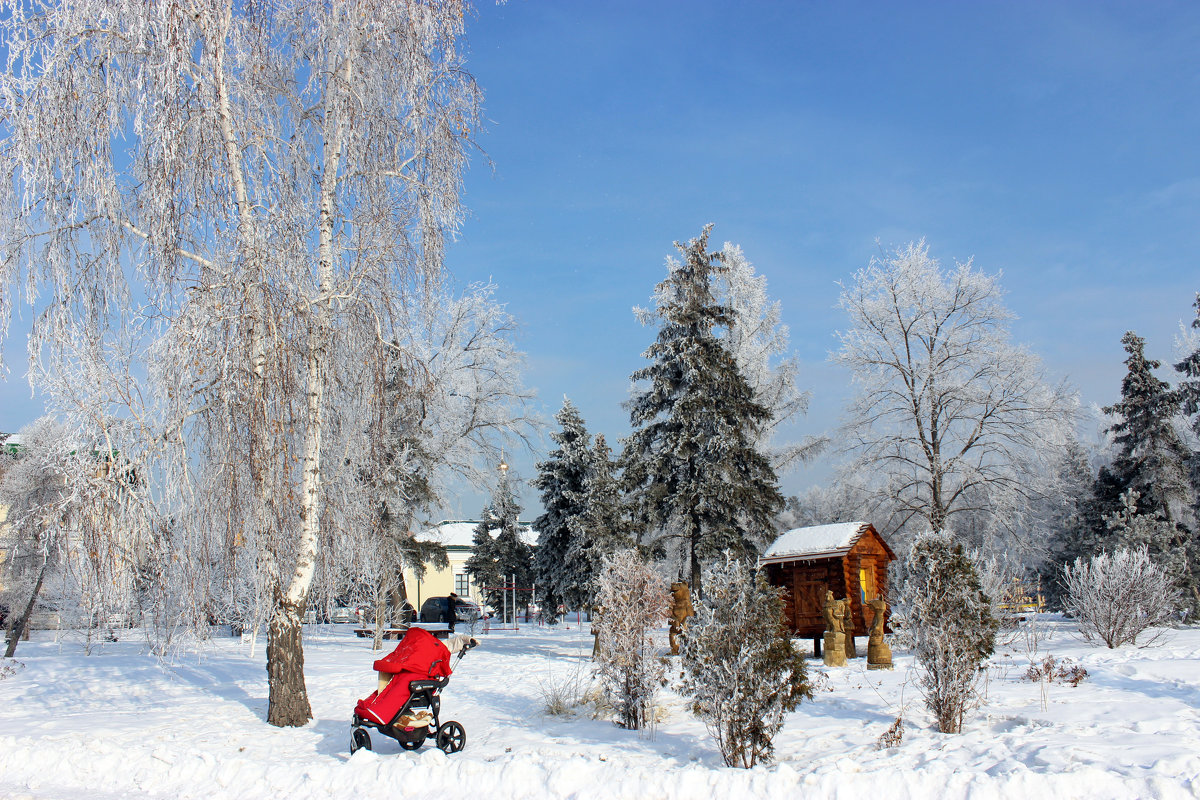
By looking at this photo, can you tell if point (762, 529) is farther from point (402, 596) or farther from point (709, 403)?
point (402, 596)

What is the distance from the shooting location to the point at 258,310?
771cm

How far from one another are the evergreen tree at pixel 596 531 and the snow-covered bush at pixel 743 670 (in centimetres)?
1118

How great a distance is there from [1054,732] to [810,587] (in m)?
11.7

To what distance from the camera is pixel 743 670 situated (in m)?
6.79

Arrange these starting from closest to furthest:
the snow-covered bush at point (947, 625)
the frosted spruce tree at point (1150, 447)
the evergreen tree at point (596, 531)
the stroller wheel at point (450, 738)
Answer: the snow-covered bush at point (947, 625) → the stroller wheel at point (450, 738) → the evergreen tree at point (596, 531) → the frosted spruce tree at point (1150, 447)

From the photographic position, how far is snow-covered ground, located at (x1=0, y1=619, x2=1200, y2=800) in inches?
231

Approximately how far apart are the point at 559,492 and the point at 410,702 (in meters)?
15.8

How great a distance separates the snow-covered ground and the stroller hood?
783 mm

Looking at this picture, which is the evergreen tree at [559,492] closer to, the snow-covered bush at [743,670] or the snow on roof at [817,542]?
the snow on roof at [817,542]

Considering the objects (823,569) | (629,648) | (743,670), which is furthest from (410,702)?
(823,569)

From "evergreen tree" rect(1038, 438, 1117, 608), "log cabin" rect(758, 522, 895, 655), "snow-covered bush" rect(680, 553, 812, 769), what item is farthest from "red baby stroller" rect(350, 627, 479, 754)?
"evergreen tree" rect(1038, 438, 1117, 608)

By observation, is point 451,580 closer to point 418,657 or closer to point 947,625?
point 418,657

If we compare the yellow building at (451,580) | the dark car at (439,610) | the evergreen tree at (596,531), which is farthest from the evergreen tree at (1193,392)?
the yellow building at (451,580)

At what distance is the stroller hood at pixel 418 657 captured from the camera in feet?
26.0
